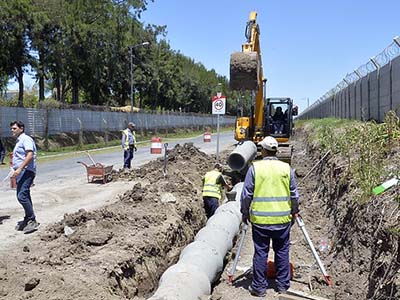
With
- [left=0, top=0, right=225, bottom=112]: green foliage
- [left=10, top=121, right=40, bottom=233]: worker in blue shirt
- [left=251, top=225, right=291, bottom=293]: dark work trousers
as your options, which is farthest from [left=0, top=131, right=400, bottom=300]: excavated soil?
[left=0, top=0, right=225, bottom=112]: green foliage

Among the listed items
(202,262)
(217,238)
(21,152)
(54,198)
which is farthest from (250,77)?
(202,262)

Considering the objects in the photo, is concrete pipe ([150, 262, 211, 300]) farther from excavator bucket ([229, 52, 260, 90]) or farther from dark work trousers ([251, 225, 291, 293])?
excavator bucket ([229, 52, 260, 90])

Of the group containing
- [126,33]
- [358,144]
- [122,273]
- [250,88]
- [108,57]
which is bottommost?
[122,273]

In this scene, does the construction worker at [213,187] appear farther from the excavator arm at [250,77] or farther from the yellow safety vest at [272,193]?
the yellow safety vest at [272,193]

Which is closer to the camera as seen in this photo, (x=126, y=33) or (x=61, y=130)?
(x=61, y=130)

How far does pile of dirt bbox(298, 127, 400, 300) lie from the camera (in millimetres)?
5168

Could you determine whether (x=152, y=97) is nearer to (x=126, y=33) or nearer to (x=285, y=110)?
(x=126, y=33)

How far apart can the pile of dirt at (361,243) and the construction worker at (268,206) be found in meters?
0.92

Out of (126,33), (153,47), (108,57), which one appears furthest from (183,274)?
(153,47)

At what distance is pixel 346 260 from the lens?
22.8 ft

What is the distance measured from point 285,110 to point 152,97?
1725 inches

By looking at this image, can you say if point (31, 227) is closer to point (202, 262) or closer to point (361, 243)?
point (202, 262)

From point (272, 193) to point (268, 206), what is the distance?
17 cm

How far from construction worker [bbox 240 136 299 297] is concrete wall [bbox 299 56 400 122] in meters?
6.37
